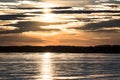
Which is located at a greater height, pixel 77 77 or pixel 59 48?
pixel 77 77

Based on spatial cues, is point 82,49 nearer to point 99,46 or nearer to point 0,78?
point 99,46

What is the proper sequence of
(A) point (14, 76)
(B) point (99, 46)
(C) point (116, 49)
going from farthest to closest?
(B) point (99, 46), (C) point (116, 49), (A) point (14, 76)

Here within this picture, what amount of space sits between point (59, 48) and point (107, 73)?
323ft

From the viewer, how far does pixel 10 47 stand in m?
161

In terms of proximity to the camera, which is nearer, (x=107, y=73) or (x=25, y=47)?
(x=107, y=73)

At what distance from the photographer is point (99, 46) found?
165m

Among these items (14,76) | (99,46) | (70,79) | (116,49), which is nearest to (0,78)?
(14,76)

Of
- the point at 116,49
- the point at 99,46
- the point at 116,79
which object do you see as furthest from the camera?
the point at 99,46

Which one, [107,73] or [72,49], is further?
[72,49]

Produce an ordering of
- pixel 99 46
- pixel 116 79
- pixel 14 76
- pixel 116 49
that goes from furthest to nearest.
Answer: pixel 99 46 → pixel 116 49 → pixel 14 76 → pixel 116 79

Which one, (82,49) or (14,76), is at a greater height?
(14,76)

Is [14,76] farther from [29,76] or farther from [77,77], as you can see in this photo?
[77,77]

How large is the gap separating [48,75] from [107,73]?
595 centimetres

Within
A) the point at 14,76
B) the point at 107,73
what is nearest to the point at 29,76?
the point at 14,76
